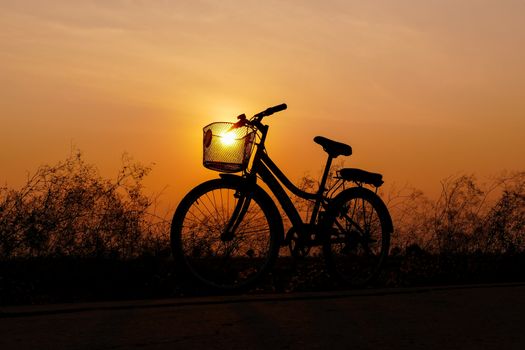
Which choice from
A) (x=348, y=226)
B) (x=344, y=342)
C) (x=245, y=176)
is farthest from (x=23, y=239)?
(x=344, y=342)

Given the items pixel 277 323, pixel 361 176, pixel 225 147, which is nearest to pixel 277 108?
pixel 225 147

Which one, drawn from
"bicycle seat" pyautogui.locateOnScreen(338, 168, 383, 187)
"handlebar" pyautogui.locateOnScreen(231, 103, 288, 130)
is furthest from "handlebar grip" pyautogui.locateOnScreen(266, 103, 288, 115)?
"bicycle seat" pyautogui.locateOnScreen(338, 168, 383, 187)

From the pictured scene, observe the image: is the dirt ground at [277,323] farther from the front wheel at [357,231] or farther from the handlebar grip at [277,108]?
the handlebar grip at [277,108]

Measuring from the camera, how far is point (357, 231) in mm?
7113

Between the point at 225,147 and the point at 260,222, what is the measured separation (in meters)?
0.78

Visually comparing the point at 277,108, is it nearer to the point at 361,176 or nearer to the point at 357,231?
the point at 361,176

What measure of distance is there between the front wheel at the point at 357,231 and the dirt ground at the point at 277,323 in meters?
1.05

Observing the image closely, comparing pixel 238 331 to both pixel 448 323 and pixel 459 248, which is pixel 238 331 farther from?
pixel 459 248

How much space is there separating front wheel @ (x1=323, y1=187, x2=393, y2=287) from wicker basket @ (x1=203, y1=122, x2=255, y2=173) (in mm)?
1097

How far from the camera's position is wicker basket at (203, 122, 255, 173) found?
6.08 meters

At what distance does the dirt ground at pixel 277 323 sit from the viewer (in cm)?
416

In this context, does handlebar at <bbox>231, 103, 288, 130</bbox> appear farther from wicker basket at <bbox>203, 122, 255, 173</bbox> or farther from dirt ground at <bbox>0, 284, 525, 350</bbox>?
dirt ground at <bbox>0, 284, 525, 350</bbox>

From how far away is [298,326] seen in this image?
15.1 ft

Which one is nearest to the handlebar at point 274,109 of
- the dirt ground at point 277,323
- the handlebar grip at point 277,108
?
the handlebar grip at point 277,108
